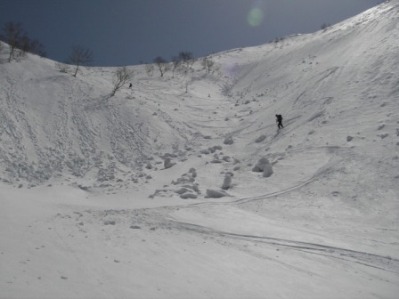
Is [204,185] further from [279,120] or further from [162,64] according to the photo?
[162,64]

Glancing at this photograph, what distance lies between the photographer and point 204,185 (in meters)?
16.9

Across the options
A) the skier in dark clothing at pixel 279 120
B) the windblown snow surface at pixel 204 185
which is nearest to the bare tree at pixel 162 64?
the windblown snow surface at pixel 204 185

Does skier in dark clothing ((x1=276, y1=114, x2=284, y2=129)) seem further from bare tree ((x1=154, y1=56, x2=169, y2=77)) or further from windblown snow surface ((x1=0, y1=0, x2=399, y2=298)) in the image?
bare tree ((x1=154, y1=56, x2=169, y2=77))

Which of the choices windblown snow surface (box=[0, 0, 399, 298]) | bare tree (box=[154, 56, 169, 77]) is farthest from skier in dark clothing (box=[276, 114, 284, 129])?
bare tree (box=[154, 56, 169, 77])

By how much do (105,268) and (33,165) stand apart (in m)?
11.7

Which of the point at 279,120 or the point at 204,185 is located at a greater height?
the point at 279,120

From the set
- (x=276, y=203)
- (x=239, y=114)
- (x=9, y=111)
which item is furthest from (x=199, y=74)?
(x=276, y=203)

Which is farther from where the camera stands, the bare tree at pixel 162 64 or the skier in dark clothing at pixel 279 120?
the bare tree at pixel 162 64

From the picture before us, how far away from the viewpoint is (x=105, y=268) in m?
7.99

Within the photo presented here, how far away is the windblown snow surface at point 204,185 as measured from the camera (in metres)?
8.05

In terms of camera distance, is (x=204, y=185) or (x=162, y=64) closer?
(x=204, y=185)

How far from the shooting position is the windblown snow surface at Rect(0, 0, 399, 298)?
8.05 m

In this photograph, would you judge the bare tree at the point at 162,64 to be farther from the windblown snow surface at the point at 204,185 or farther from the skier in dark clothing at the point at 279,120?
the skier in dark clothing at the point at 279,120

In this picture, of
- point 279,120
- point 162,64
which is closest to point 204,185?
point 279,120
